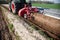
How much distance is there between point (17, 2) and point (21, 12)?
1737mm

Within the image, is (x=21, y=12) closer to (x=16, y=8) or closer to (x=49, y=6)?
(x=16, y=8)

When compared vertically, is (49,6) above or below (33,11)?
below

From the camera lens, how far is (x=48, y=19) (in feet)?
31.3

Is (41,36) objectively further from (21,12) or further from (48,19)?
(21,12)

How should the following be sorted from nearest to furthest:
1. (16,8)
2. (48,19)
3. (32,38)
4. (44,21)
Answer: (32,38) < (48,19) < (44,21) < (16,8)

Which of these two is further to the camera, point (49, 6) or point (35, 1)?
point (35, 1)

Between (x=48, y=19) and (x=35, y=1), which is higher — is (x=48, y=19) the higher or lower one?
the higher one

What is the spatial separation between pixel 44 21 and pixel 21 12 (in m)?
2.45

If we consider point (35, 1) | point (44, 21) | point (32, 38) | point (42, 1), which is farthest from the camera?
point (35, 1)

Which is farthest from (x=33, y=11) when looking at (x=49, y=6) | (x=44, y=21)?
(x=49, y=6)

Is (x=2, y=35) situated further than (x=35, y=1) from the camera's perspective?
No

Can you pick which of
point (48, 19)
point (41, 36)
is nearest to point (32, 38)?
point (41, 36)

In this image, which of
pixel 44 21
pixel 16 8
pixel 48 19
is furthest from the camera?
pixel 16 8

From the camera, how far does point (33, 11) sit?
38.4ft
